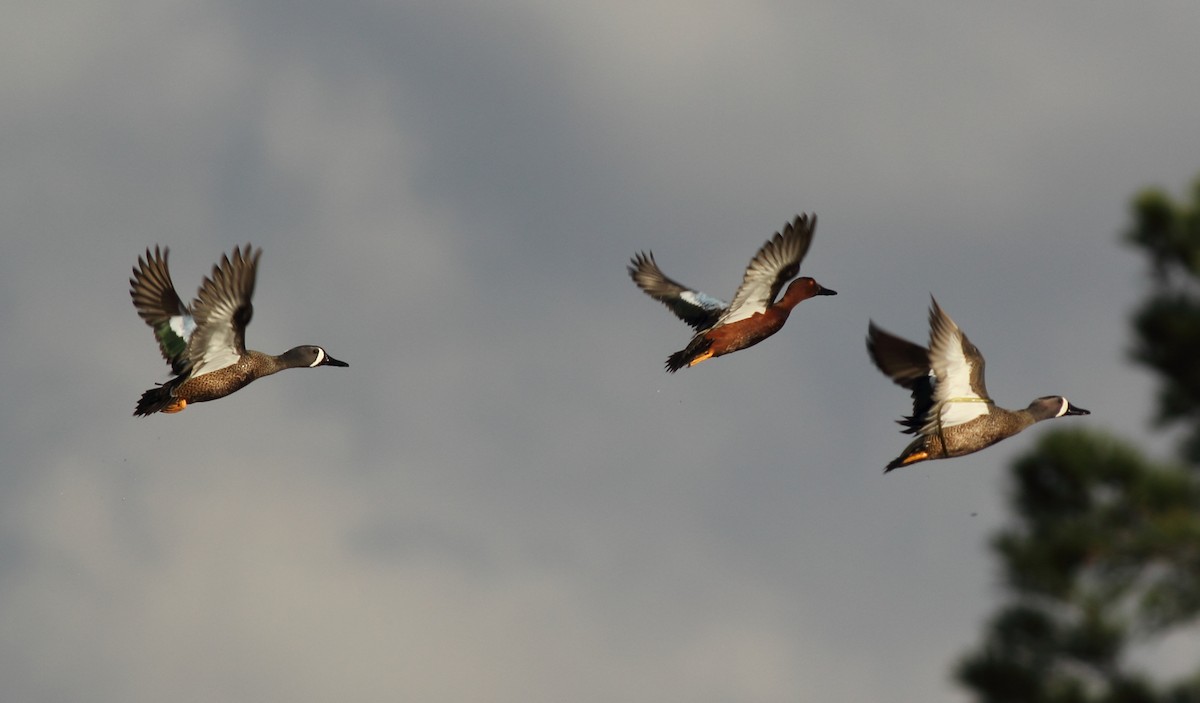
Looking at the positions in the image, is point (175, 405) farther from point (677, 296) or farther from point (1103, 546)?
point (1103, 546)

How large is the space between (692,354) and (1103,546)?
12.8m

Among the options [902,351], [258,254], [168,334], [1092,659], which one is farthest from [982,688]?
[168,334]

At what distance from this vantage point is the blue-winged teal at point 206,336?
17.7 m

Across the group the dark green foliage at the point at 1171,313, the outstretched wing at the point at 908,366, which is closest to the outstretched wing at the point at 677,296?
the outstretched wing at the point at 908,366

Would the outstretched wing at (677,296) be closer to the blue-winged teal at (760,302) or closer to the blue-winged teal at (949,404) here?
the blue-winged teal at (760,302)

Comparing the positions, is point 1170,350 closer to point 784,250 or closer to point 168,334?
point 784,250

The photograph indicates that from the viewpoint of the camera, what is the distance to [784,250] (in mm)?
19125

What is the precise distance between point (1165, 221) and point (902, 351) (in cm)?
870

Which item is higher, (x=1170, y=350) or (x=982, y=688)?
(x=1170, y=350)

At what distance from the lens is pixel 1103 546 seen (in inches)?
268

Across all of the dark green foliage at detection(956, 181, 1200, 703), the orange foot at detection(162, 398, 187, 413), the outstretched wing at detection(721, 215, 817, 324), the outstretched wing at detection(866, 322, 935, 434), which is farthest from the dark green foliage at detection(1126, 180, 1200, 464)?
the orange foot at detection(162, 398, 187, 413)

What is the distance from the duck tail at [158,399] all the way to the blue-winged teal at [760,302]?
6.35 meters

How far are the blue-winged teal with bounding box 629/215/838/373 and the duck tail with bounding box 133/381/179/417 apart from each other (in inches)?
250

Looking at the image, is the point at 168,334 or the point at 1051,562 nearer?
the point at 1051,562
